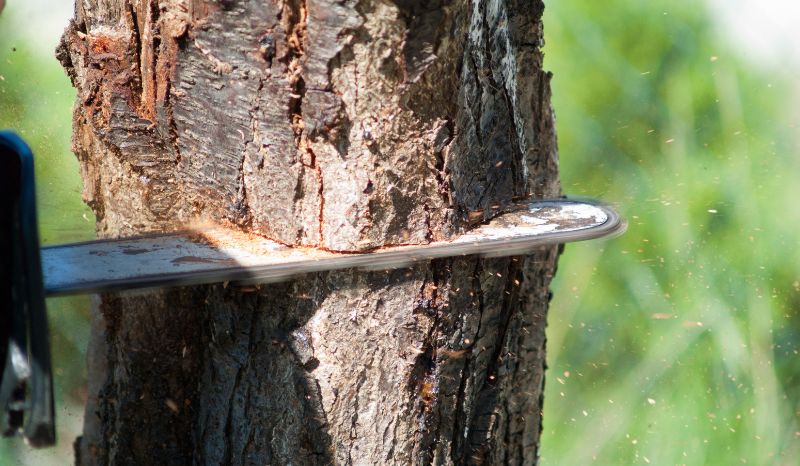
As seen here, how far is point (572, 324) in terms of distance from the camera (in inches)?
99.0

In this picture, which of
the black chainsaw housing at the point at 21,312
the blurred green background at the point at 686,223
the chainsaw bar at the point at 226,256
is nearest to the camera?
the black chainsaw housing at the point at 21,312

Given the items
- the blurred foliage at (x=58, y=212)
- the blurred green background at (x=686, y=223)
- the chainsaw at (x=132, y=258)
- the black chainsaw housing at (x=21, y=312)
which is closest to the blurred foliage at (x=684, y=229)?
the blurred green background at (x=686, y=223)

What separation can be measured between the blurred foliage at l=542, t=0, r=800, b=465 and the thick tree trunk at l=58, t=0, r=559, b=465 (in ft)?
4.74

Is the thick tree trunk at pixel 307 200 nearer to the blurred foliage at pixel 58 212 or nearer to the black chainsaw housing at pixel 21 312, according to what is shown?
the blurred foliage at pixel 58 212

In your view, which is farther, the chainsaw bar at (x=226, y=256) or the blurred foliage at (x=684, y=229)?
the blurred foliage at (x=684, y=229)

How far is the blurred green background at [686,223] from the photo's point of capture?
226 centimetres

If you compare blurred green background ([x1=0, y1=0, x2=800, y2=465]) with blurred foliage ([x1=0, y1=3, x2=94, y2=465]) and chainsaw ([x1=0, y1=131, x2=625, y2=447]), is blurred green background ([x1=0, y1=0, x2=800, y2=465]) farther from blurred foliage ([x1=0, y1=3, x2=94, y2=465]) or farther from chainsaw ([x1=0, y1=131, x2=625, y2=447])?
blurred foliage ([x1=0, y1=3, x2=94, y2=465])

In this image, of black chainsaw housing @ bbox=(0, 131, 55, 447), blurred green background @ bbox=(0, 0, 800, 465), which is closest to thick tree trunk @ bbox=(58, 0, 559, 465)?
black chainsaw housing @ bbox=(0, 131, 55, 447)

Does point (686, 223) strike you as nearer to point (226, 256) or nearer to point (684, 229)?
point (684, 229)

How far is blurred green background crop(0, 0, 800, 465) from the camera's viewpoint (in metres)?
2.26

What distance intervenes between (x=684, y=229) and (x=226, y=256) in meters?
1.81

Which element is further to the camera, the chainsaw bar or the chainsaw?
the chainsaw bar

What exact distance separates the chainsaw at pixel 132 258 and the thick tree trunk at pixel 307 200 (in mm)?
25

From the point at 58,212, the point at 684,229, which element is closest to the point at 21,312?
the point at 58,212
